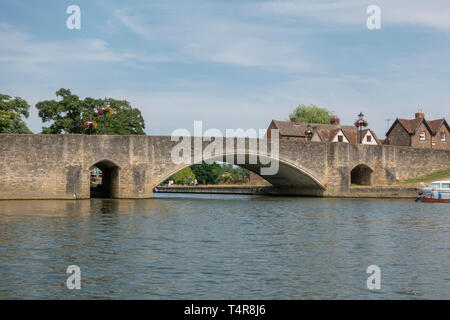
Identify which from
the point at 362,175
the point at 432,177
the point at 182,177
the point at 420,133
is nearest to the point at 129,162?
the point at 362,175

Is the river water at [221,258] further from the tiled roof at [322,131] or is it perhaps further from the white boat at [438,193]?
the tiled roof at [322,131]

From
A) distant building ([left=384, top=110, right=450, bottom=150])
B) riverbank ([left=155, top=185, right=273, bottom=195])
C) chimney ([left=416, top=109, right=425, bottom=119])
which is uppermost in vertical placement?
chimney ([left=416, top=109, right=425, bottom=119])

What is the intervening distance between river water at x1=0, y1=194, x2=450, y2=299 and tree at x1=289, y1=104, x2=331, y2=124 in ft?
212

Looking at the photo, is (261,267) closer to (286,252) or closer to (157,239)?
(286,252)

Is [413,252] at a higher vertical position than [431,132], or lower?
lower

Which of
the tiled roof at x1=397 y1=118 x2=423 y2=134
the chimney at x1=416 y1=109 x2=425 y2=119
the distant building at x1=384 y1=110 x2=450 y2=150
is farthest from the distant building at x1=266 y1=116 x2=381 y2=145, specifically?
the chimney at x1=416 y1=109 x2=425 y2=119

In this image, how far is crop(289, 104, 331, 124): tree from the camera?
87062 mm

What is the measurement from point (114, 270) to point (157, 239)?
516 cm

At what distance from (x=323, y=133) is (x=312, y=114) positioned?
14.6m

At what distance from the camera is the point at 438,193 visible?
40000mm

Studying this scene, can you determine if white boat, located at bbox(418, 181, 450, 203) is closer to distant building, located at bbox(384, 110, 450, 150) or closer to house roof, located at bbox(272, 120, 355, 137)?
distant building, located at bbox(384, 110, 450, 150)
